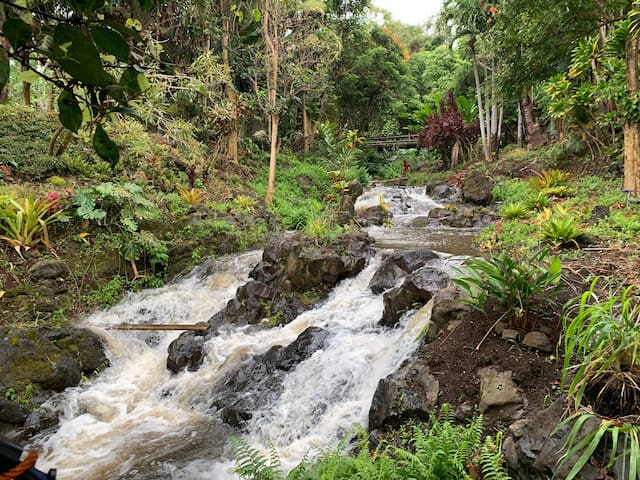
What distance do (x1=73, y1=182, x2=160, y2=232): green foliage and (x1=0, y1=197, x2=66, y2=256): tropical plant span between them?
0.50 m

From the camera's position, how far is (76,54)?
2.91 feet

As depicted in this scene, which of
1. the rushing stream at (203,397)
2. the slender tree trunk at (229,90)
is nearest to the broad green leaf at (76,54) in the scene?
the rushing stream at (203,397)

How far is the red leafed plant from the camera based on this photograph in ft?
59.9

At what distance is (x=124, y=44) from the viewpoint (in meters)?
0.95

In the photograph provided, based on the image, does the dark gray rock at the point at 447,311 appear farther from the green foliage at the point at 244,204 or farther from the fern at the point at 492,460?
the green foliage at the point at 244,204

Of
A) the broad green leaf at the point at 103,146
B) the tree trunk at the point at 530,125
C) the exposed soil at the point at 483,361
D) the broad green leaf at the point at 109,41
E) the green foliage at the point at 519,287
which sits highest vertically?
the tree trunk at the point at 530,125

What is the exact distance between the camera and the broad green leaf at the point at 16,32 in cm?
88

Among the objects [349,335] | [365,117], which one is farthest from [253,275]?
[365,117]

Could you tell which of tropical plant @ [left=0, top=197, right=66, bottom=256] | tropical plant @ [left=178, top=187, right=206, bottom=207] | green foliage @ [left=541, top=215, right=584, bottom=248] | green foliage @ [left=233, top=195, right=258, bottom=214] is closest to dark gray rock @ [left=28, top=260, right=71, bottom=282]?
tropical plant @ [left=0, top=197, right=66, bottom=256]

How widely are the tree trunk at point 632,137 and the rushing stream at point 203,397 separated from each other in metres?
4.37

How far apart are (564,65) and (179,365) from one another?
1205 centimetres

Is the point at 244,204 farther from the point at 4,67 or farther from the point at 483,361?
the point at 4,67

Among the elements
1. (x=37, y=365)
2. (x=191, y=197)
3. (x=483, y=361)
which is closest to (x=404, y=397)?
(x=483, y=361)

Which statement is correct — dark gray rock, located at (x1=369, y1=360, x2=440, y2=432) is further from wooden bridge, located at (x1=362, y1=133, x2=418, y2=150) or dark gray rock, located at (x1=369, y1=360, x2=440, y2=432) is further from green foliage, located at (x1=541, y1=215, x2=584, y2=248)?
wooden bridge, located at (x1=362, y1=133, x2=418, y2=150)
